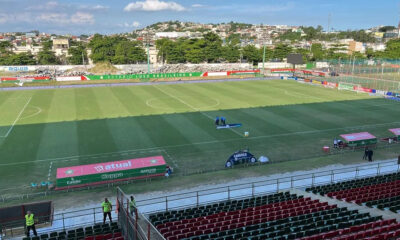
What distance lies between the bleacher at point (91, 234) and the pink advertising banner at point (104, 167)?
9.63 m

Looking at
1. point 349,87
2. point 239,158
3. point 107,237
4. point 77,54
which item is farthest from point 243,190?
point 77,54

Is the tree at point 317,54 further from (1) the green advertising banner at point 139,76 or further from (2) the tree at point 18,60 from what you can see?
(2) the tree at point 18,60

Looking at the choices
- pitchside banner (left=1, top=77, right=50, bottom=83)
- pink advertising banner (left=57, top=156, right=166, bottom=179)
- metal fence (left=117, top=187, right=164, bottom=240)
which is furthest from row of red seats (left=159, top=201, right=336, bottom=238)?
pitchside banner (left=1, top=77, right=50, bottom=83)

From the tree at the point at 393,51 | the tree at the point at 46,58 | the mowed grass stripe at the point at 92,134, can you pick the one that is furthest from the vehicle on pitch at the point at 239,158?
the tree at the point at 393,51

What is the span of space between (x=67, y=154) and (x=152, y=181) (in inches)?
433

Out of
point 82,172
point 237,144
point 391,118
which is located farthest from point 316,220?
point 391,118

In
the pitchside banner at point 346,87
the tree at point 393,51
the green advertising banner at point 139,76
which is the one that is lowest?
the pitchside banner at point 346,87

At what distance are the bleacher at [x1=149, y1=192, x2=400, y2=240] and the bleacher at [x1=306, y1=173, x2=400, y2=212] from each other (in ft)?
6.39

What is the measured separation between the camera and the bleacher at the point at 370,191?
1842 cm

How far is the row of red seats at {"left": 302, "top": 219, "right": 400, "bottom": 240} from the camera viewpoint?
13839 mm

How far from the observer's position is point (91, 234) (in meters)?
15.5

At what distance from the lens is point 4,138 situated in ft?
122

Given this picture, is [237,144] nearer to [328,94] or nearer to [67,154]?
[67,154]

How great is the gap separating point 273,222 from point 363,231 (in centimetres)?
391
